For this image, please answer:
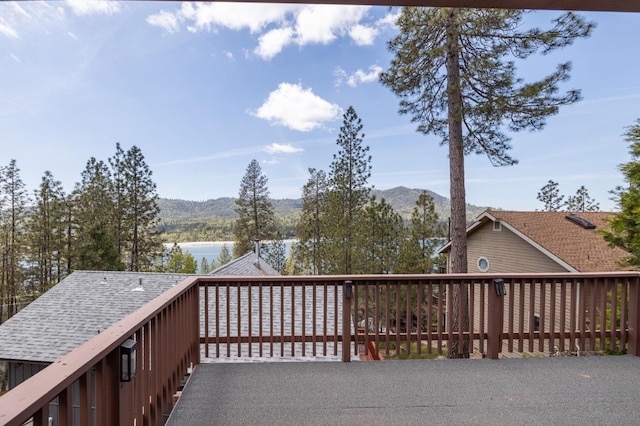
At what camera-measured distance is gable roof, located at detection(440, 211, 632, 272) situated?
10.0 m

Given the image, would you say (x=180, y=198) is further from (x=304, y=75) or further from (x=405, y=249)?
(x=405, y=249)

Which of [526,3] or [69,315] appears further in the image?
[69,315]

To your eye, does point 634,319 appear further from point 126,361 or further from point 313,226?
point 313,226

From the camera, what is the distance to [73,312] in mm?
9469

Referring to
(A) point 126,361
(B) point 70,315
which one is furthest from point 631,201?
(B) point 70,315

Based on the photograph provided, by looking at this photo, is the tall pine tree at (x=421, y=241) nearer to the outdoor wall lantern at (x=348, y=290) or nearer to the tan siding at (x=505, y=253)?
the tan siding at (x=505, y=253)

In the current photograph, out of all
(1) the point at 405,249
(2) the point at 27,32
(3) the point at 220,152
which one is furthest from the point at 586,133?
(2) the point at 27,32

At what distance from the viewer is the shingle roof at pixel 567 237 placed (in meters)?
10.0

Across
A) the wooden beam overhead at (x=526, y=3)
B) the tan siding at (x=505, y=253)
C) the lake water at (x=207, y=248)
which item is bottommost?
the lake water at (x=207, y=248)

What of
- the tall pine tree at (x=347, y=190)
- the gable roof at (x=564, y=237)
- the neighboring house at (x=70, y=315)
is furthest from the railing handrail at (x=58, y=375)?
the tall pine tree at (x=347, y=190)

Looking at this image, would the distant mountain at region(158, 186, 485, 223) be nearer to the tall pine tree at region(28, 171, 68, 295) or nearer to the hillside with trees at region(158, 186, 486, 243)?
the hillside with trees at region(158, 186, 486, 243)

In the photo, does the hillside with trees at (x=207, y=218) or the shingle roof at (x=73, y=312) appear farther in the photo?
the hillside with trees at (x=207, y=218)

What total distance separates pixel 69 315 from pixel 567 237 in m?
15.4

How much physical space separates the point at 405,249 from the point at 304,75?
45.2ft
